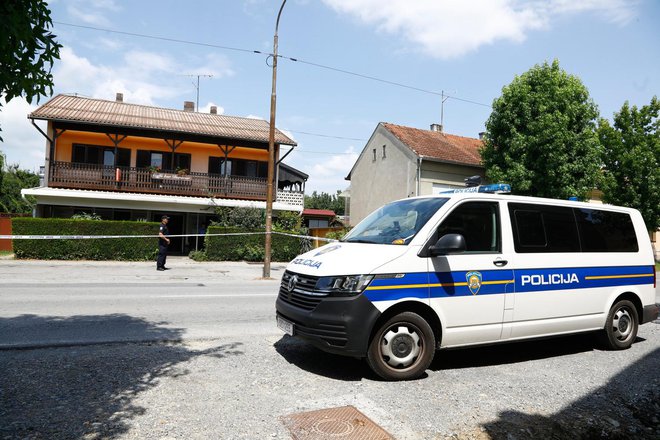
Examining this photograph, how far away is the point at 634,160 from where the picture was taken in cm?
2830

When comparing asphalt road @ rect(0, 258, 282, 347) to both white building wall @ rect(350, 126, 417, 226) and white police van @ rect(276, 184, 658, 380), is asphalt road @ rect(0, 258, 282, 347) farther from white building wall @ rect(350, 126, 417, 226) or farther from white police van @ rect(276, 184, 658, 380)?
white building wall @ rect(350, 126, 417, 226)

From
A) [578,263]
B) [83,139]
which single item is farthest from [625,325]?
[83,139]

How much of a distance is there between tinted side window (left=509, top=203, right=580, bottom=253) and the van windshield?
96cm

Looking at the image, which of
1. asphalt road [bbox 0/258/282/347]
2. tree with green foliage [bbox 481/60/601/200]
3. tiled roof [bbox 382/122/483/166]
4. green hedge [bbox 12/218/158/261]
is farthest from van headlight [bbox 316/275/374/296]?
tiled roof [bbox 382/122/483/166]

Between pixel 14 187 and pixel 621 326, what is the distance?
48.9m

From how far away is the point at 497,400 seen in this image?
13.9 feet

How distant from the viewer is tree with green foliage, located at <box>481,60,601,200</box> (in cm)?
2214

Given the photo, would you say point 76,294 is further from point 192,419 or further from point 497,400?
point 497,400

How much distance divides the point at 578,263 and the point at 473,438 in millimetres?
3221

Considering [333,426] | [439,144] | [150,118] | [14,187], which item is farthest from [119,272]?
[14,187]

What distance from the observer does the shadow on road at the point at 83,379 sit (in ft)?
11.3

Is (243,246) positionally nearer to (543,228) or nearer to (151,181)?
(151,181)

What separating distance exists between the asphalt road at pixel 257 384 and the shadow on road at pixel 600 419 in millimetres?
16

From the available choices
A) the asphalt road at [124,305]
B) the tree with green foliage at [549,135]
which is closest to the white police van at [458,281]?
the asphalt road at [124,305]
